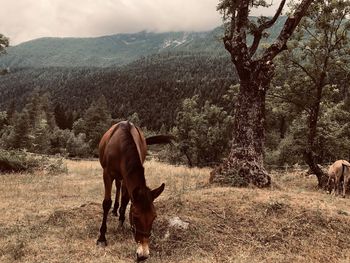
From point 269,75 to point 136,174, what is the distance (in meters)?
8.02

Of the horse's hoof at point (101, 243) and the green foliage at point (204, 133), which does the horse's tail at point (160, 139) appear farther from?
the green foliage at point (204, 133)

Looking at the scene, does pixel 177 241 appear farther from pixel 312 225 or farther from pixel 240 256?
pixel 312 225

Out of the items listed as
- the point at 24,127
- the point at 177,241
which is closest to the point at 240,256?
the point at 177,241

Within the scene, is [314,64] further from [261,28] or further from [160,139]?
[160,139]

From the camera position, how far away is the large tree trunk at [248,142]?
13.9m

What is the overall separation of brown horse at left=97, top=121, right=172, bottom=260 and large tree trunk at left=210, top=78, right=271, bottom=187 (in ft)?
13.3

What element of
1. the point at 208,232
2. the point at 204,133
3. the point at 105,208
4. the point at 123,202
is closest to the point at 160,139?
the point at 123,202

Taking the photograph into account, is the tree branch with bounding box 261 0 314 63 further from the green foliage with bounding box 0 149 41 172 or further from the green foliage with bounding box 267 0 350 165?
the green foliage with bounding box 0 149 41 172

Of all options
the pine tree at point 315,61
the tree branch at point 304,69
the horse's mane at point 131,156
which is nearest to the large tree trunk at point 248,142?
the horse's mane at point 131,156

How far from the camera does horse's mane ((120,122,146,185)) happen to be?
8344 mm

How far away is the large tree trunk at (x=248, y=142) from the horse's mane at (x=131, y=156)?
5498mm

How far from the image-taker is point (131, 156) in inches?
344

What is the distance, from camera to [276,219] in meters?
10.5

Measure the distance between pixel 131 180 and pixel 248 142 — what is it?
6.91 meters
